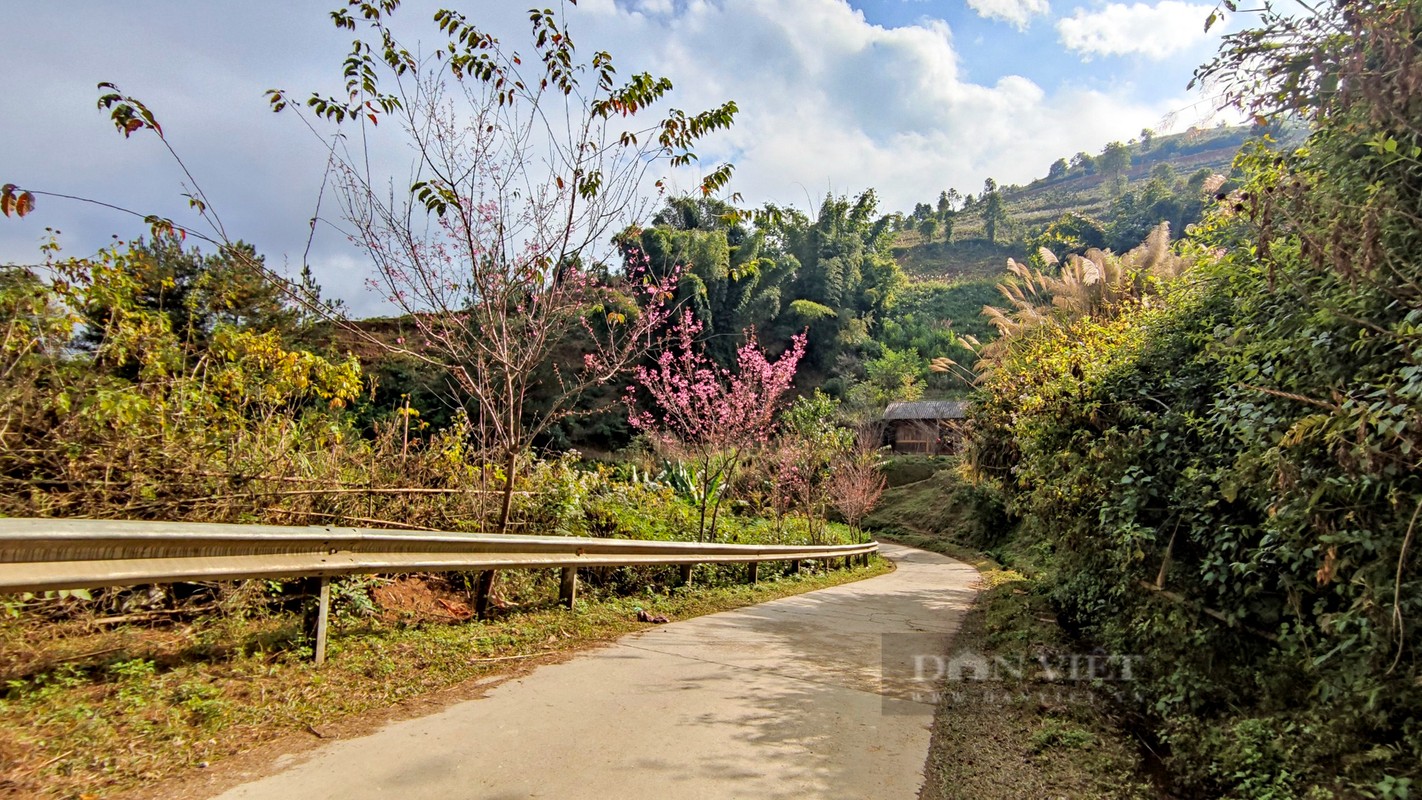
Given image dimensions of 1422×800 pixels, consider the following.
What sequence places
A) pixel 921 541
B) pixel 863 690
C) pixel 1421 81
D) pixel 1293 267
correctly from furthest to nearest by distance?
pixel 921 541 → pixel 863 690 → pixel 1293 267 → pixel 1421 81

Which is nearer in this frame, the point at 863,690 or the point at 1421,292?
the point at 1421,292

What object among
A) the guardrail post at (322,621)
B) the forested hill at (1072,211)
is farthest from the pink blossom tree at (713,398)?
the forested hill at (1072,211)

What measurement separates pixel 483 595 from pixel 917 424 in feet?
124

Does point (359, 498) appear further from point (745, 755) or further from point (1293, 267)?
point (1293, 267)

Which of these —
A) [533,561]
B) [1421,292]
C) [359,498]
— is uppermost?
[1421,292]

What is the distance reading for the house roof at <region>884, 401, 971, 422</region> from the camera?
39812 millimetres

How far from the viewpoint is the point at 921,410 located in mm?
40688

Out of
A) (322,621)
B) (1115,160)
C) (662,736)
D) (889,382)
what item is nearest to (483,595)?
(322,621)

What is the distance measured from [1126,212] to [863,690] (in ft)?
244

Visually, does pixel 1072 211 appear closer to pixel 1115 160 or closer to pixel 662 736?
pixel 1115 160

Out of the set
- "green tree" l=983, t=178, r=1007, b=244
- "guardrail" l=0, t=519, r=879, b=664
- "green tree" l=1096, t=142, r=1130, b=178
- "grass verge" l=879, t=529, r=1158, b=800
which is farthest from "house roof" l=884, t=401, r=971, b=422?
"green tree" l=1096, t=142, r=1130, b=178

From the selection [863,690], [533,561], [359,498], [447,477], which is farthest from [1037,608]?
[359,498]

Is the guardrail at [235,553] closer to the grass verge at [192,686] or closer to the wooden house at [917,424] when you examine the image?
the grass verge at [192,686]

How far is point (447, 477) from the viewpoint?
6.80 metres
